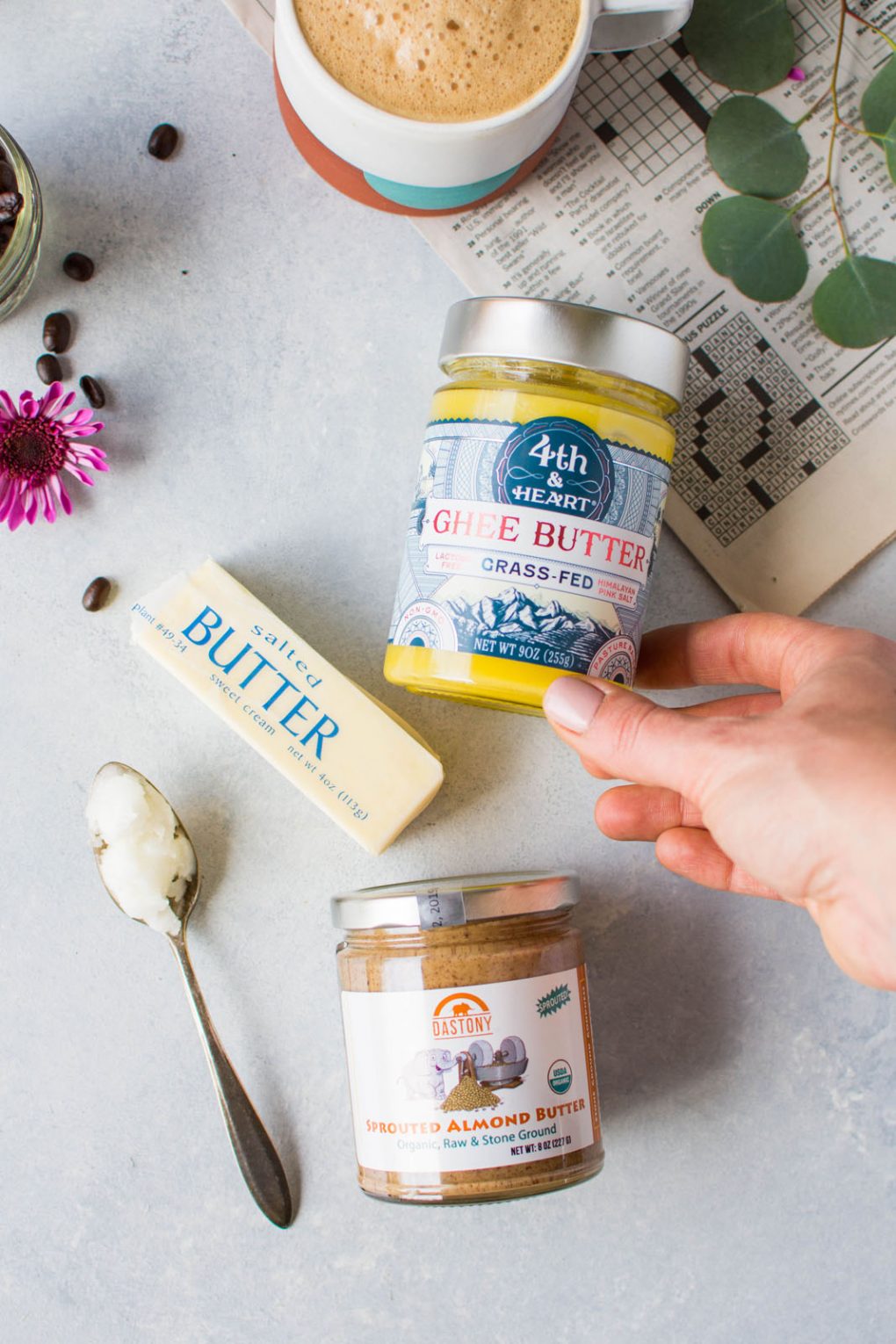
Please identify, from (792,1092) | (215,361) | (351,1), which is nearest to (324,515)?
(215,361)

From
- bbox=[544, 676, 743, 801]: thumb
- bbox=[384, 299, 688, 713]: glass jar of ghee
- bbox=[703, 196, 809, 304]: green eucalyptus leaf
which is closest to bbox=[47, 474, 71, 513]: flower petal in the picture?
bbox=[384, 299, 688, 713]: glass jar of ghee

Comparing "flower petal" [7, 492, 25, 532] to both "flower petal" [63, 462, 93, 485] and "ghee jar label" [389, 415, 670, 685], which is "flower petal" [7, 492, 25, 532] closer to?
"flower petal" [63, 462, 93, 485]

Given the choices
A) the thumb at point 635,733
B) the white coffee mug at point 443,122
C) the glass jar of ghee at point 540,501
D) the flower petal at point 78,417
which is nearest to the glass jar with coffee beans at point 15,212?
the flower petal at point 78,417

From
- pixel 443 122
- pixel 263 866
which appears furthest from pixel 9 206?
pixel 263 866

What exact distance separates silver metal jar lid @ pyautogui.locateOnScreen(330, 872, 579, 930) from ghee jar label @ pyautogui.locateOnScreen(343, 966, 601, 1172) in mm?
49

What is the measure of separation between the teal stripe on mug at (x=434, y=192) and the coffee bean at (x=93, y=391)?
0.94 feet

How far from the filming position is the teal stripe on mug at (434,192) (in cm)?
80

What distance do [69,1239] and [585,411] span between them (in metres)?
0.82

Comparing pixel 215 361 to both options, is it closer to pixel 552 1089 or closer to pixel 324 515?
pixel 324 515

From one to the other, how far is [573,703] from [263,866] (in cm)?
37

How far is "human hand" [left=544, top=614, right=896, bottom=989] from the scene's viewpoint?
57 cm

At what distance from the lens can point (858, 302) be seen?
0.85 meters

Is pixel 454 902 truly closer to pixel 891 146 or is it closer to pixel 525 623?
pixel 525 623

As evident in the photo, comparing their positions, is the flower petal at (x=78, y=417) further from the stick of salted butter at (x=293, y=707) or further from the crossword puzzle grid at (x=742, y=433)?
the crossword puzzle grid at (x=742, y=433)
